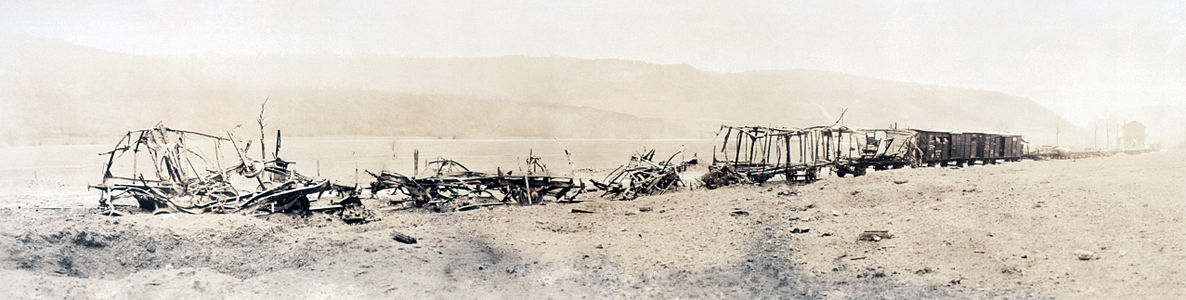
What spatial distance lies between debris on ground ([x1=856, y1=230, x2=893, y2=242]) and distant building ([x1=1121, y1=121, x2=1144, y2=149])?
38.2 meters

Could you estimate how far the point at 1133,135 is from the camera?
34.8 m

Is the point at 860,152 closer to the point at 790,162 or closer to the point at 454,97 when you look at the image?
the point at 790,162

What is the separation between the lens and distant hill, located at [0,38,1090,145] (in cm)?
2656

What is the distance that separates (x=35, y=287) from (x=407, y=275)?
9.95 ft

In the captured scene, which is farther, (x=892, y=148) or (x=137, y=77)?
(x=137, y=77)

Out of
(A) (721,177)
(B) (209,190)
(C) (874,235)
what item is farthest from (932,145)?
(B) (209,190)

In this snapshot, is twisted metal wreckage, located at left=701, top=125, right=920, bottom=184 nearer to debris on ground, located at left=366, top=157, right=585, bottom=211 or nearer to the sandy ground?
debris on ground, located at left=366, top=157, right=585, bottom=211

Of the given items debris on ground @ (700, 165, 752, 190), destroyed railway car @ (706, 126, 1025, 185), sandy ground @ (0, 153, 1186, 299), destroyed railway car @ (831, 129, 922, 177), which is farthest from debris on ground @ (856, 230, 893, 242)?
destroyed railway car @ (831, 129, 922, 177)

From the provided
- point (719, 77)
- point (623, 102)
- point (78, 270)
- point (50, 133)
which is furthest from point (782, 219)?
point (719, 77)

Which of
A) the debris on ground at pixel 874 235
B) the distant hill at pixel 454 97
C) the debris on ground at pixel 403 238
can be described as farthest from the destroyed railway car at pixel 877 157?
the distant hill at pixel 454 97

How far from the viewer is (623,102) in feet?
181

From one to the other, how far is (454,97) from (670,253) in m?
39.2

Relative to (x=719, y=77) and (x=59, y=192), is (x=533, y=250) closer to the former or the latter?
(x=59, y=192)

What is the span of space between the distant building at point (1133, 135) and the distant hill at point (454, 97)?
1657cm
